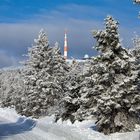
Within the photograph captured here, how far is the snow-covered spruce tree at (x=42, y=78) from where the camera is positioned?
55.2m

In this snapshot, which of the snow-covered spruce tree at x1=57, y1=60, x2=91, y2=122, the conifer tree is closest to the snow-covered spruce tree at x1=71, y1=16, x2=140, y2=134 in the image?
the snow-covered spruce tree at x1=57, y1=60, x2=91, y2=122

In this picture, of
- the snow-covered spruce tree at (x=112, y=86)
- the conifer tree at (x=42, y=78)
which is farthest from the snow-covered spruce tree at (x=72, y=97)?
the conifer tree at (x=42, y=78)

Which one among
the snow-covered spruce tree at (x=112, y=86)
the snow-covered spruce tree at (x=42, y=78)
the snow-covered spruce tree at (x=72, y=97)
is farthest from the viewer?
the snow-covered spruce tree at (x=42, y=78)

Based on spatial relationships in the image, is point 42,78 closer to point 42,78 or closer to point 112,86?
point 42,78

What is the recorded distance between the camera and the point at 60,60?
5978cm

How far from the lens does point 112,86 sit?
91.2 feet

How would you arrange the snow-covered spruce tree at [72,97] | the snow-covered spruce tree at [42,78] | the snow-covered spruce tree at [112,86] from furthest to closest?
the snow-covered spruce tree at [42,78], the snow-covered spruce tree at [72,97], the snow-covered spruce tree at [112,86]

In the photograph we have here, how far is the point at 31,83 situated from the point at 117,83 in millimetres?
29438

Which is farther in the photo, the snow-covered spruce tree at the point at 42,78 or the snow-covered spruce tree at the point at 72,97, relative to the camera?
the snow-covered spruce tree at the point at 42,78

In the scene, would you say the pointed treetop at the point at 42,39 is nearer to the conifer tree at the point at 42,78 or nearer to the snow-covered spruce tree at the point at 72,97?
the conifer tree at the point at 42,78

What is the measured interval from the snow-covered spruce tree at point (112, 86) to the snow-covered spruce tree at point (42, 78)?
2560cm

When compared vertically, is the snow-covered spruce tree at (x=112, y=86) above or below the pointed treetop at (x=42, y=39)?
below

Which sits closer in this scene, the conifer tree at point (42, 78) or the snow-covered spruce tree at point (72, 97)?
the snow-covered spruce tree at point (72, 97)

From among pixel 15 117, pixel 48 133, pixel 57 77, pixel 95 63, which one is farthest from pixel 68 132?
pixel 57 77
